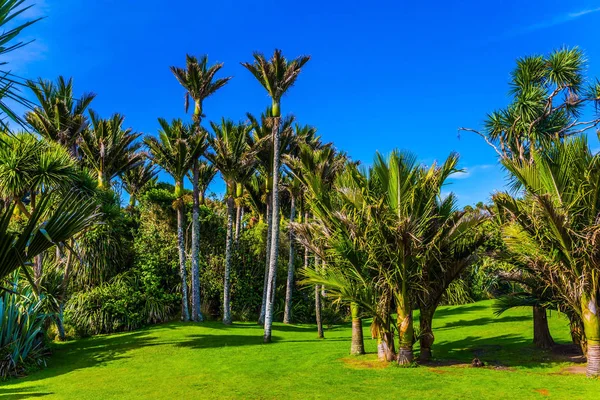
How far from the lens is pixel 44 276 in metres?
15.6

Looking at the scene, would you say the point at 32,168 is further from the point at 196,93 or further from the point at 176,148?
the point at 196,93

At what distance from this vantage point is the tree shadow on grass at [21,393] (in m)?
9.20

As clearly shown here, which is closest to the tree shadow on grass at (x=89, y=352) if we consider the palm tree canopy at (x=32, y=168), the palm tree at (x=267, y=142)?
the palm tree canopy at (x=32, y=168)

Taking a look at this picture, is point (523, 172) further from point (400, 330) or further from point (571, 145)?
point (400, 330)

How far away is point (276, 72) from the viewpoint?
54.6 ft

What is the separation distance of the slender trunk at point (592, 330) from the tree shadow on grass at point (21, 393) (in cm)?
1141

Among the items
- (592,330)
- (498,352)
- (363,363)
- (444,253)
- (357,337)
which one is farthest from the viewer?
(357,337)

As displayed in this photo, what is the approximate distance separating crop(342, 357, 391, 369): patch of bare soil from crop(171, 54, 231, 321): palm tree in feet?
35.0

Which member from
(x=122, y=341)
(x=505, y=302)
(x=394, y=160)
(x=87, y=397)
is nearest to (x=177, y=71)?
(x=122, y=341)

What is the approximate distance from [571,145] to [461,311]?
15153mm

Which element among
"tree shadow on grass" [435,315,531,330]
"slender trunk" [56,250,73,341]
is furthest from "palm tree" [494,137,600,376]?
"slender trunk" [56,250,73,341]

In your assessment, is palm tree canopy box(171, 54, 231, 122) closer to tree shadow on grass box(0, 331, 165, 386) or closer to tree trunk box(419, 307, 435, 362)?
tree shadow on grass box(0, 331, 165, 386)

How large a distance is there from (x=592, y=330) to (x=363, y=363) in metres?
5.26

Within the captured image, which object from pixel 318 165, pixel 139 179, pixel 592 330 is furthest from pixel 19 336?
pixel 139 179
